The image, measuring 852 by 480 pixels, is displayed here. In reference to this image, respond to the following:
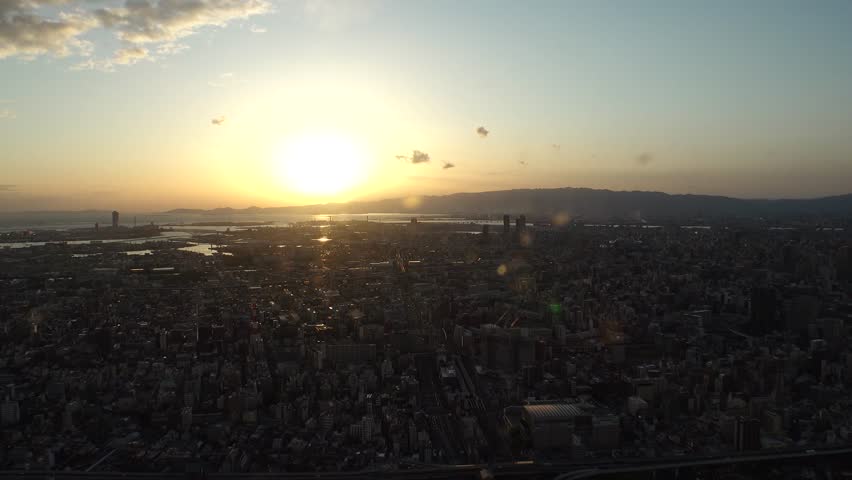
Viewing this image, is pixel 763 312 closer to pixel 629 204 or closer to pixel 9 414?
pixel 9 414

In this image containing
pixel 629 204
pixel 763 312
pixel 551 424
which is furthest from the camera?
pixel 629 204

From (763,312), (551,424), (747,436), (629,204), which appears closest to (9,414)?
(551,424)

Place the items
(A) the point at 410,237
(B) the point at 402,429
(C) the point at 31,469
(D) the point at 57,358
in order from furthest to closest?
(A) the point at 410,237, (D) the point at 57,358, (B) the point at 402,429, (C) the point at 31,469

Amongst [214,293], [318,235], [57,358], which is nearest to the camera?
[57,358]

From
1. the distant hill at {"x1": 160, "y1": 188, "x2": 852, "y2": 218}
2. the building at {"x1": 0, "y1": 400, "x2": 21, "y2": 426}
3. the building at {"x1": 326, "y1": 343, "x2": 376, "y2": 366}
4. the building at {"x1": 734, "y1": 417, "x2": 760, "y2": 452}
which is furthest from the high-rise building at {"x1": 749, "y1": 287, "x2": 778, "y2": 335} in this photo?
the distant hill at {"x1": 160, "y1": 188, "x2": 852, "y2": 218}

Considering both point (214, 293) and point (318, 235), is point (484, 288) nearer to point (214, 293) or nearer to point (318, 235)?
point (214, 293)

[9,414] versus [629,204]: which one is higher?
[629,204]

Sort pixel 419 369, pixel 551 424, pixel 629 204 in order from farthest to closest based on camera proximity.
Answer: pixel 629 204 → pixel 419 369 → pixel 551 424

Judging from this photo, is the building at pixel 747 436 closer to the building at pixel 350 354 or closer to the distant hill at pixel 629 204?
the building at pixel 350 354

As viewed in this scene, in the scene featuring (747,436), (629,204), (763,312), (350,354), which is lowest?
(747,436)

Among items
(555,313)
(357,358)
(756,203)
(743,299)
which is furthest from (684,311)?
(756,203)
